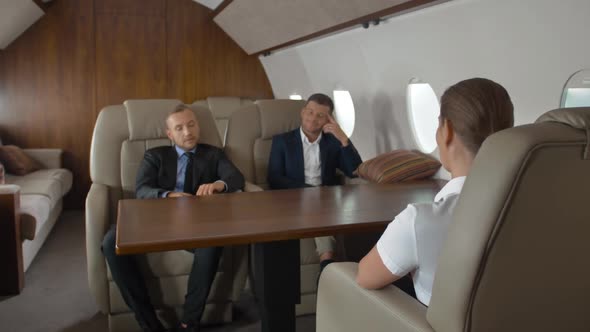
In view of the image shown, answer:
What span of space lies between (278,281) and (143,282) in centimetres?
104

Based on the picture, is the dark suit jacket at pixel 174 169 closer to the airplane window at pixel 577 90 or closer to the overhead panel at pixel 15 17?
the airplane window at pixel 577 90

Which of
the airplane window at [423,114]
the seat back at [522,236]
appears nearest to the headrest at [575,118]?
the seat back at [522,236]

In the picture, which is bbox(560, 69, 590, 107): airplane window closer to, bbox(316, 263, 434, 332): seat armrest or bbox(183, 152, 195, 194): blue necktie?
bbox(316, 263, 434, 332): seat armrest

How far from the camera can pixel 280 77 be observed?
728 cm

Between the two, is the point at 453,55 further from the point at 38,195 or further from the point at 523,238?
the point at 38,195

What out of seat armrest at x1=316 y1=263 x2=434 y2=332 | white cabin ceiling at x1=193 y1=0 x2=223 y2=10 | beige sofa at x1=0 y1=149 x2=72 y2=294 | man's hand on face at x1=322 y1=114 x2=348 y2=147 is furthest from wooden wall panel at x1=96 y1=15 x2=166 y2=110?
seat armrest at x1=316 y1=263 x2=434 y2=332

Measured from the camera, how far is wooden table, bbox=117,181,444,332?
1918 millimetres

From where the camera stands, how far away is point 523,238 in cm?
123

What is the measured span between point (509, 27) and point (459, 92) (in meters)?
1.46

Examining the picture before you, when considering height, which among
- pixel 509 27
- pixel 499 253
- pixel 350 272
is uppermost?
pixel 509 27

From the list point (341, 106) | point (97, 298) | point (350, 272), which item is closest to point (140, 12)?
point (341, 106)

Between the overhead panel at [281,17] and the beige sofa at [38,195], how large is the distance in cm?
242

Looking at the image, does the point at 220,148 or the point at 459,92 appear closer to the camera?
the point at 459,92

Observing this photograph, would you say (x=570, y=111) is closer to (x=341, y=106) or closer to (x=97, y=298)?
(x=97, y=298)
